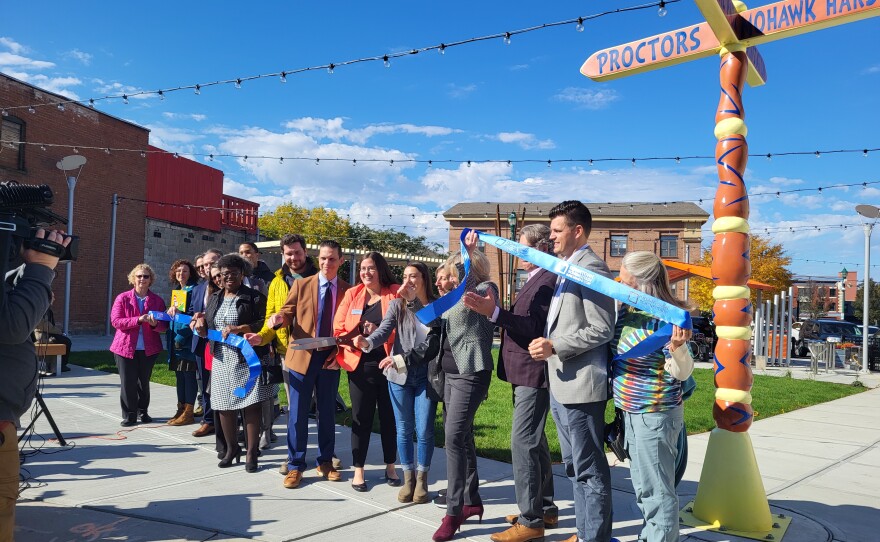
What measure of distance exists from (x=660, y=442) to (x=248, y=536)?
252 cm

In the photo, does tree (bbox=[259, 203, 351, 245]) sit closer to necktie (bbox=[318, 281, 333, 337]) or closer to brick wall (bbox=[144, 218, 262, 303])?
brick wall (bbox=[144, 218, 262, 303])

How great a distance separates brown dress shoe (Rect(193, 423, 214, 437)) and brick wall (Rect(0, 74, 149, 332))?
50.2 feet

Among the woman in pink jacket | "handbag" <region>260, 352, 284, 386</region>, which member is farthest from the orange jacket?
the woman in pink jacket

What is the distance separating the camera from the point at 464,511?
13.7 ft

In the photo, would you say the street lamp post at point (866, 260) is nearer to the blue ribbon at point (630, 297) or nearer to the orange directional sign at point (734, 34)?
the orange directional sign at point (734, 34)

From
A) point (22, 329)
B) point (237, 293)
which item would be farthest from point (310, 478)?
point (22, 329)

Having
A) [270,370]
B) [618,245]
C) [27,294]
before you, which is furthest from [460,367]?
[618,245]

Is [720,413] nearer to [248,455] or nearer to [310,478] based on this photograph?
[310,478]

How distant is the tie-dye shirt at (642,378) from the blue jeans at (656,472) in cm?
6

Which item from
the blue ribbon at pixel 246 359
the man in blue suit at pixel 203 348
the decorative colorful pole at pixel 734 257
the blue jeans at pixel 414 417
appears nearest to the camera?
the decorative colorful pole at pixel 734 257

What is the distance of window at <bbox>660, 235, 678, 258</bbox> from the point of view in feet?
136

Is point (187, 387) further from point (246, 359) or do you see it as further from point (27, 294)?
point (27, 294)

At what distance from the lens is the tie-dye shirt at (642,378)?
11.0 feet

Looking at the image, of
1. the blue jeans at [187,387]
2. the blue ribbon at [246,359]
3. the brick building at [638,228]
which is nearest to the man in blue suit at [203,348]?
the blue jeans at [187,387]
